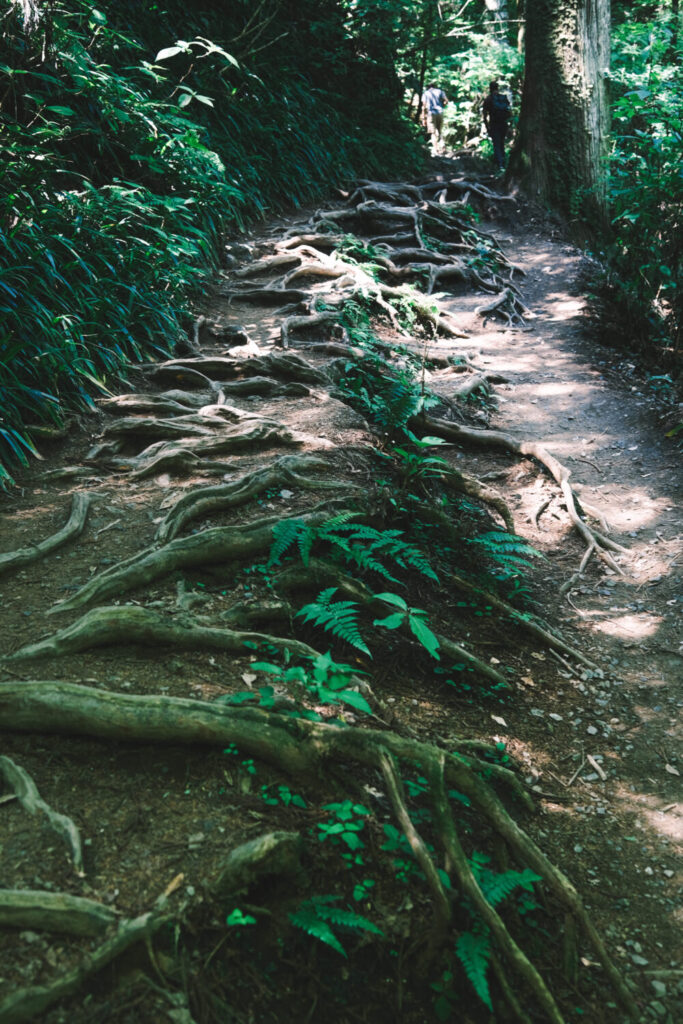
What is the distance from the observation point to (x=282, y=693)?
297cm

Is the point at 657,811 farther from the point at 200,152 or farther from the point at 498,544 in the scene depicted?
the point at 200,152

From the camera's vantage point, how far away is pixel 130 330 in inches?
257

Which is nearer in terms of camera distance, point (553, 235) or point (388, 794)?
point (388, 794)

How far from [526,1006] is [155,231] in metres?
6.39

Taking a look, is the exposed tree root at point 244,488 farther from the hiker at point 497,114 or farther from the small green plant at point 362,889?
the hiker at point 497,114

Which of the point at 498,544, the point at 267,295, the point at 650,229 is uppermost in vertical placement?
the point at 650,229

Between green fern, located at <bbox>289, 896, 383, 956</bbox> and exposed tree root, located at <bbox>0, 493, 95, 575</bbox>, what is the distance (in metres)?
2.15

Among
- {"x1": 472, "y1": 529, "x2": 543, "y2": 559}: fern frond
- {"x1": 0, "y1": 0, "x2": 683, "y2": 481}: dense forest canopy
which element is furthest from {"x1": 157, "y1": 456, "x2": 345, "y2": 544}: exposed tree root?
{"x1": 0, "y1": 0, "x2": 683, "y2": 481}: dense forest canopy

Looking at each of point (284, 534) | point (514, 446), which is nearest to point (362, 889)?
point (284, 534)

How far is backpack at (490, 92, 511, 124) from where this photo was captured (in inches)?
601

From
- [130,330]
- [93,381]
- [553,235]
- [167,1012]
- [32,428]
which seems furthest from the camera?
[553,235]

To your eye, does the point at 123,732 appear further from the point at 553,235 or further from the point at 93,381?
the point at 553,235

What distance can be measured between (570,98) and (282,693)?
12.4 m

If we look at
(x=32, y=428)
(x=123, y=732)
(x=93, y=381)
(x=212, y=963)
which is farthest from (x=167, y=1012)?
(x=93, y=381)
